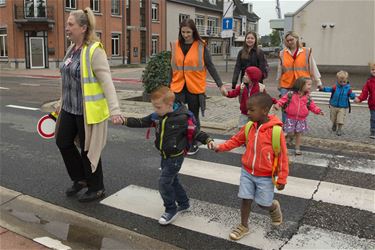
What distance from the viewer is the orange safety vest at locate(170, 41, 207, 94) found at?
6.05 meters

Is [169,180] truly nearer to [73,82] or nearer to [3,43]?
[73,82]

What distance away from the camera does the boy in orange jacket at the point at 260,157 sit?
3.50m

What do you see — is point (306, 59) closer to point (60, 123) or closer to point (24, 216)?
point (60, 123)

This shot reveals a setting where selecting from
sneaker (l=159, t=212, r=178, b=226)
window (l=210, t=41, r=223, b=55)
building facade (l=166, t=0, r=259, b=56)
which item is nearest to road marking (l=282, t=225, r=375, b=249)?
sneaker (l=159, t=212, r=178, b=226)

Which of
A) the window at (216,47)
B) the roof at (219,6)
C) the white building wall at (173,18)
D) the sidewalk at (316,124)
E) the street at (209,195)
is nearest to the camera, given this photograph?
the street at (209,195)

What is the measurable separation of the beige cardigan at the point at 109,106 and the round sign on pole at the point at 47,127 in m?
0.76

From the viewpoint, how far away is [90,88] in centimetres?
414

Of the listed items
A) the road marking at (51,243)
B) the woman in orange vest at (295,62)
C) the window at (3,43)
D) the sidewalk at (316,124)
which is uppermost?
the window at (3,43)

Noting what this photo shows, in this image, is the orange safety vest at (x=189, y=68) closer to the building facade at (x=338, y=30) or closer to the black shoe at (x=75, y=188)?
the black shoe at (x=75, y=188)

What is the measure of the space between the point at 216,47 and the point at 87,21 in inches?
Answer: 2239

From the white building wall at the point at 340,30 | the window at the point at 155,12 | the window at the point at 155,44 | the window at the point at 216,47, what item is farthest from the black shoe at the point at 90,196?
the window at the point at 216,47

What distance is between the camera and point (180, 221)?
4.14 m

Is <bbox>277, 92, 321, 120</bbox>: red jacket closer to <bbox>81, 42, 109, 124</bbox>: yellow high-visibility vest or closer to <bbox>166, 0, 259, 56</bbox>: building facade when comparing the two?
<bbox>81, 42, 109, 124</bbox>: yellow high-visibility vest

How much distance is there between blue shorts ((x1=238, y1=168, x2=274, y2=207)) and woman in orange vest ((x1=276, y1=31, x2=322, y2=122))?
3.80 metres
